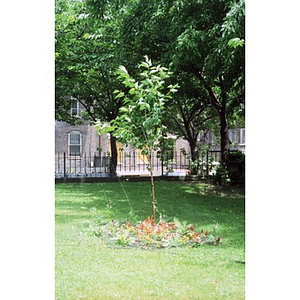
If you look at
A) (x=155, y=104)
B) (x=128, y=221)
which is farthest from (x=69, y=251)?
(x=155, y=104)

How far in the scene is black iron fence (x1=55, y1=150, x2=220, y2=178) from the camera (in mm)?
2055

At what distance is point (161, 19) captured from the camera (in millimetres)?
2367

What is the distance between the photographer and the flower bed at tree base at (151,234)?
6.58 feet

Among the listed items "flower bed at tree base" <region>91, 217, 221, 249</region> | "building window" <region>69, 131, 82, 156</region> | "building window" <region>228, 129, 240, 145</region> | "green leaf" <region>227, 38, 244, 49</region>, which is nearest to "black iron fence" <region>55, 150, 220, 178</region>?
"building window" <region>69, 131, 82, 156</region>

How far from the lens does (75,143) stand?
2.08 meters

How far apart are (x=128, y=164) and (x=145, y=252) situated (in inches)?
18.4

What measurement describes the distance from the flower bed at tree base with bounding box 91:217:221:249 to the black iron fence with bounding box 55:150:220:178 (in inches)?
10.2

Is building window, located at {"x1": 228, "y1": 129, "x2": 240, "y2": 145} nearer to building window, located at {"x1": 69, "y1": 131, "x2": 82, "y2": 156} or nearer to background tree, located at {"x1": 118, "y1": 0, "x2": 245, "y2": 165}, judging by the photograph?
background tree, located at {"x1": 118, "y1": 0, "x2": 245, "y2": 165}

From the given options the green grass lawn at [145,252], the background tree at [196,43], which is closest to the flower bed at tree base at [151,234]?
the green grass lawn at [145,252]

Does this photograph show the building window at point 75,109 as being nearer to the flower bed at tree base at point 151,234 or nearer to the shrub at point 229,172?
the flower bed at tree base at point 151,234

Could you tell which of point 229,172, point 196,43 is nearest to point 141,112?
point 196,43

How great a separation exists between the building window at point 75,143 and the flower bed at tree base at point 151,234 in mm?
367
